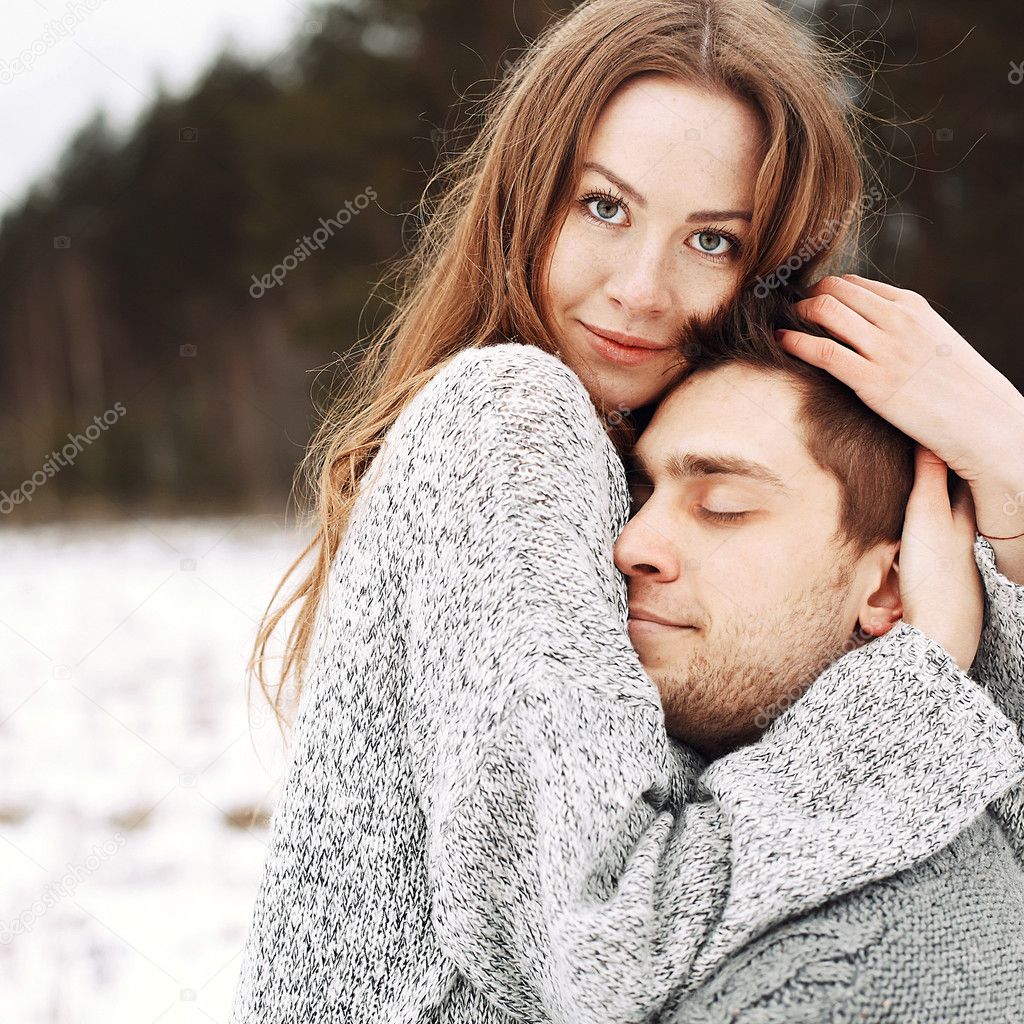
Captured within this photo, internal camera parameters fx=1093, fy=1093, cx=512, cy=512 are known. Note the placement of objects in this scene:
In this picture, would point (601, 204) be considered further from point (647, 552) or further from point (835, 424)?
point (647, 552)

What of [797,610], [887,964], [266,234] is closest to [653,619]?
[797,610]

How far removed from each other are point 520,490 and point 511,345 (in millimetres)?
295

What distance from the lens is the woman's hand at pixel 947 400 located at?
5.60ft

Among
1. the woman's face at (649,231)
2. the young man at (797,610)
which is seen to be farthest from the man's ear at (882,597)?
the woman's face at (649,231)

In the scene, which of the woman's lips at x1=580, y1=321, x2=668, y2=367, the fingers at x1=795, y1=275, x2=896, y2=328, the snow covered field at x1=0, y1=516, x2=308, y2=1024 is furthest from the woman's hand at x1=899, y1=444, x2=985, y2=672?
the snow covered field at x1=0, y1=516, x2=308, y2=1024

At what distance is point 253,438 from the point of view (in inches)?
629

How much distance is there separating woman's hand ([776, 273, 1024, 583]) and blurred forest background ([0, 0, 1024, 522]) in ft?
12.7

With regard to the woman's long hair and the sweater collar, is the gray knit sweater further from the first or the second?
the woman's long hair

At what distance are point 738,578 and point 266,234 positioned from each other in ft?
43.8

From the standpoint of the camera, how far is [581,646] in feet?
4.18

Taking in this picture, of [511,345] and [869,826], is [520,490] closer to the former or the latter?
[511,345]

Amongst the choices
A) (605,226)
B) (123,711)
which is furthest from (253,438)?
(605,226)

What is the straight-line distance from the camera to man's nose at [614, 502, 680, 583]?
5.09 feet

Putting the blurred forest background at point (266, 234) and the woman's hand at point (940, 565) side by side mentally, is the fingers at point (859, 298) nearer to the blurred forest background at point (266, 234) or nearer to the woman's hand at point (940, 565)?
the woman's hand at point (940, 565)
